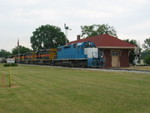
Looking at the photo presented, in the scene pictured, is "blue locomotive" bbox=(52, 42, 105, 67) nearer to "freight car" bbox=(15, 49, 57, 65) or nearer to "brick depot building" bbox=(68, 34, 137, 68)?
"brick depot building" bbox=(68, 34, 137, 68)

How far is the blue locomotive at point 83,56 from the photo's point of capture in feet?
94.6

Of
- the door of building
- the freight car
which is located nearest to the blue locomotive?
the door of building

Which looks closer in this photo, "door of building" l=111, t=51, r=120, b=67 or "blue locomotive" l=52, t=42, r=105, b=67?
"blue locomotive" l=52, t=42, r=105, b=67

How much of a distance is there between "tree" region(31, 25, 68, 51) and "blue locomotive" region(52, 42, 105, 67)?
176ft

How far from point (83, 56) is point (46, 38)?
61205 mm

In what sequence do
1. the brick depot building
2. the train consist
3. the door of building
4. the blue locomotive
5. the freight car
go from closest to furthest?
the blue locomotive
the train consist
the brick depot building
the door of building
the freight car

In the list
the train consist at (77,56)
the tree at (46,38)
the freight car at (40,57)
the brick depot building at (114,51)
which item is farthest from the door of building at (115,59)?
the tree at (46,38)

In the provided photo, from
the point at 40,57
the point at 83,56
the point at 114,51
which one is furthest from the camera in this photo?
the point at 40,57

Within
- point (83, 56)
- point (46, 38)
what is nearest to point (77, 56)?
point (83, 56)

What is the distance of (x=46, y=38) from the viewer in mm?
89125

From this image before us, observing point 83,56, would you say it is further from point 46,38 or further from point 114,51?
point 46,38

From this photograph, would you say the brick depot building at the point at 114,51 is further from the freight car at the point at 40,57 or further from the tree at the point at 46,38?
the tree at the point at 46,38

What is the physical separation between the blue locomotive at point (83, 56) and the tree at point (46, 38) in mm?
53508

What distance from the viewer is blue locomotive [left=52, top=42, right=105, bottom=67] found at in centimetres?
2883
